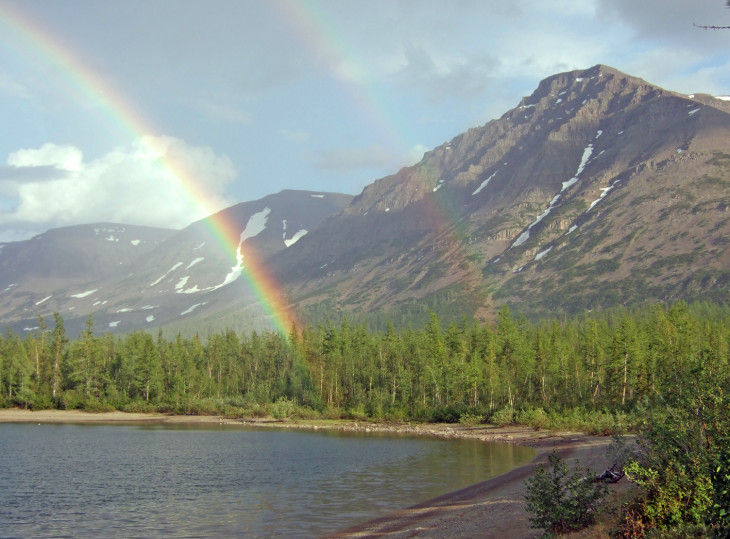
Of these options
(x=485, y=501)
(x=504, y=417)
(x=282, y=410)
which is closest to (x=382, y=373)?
(x=282, y=410)

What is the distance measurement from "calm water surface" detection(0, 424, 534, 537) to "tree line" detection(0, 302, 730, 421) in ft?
86.0

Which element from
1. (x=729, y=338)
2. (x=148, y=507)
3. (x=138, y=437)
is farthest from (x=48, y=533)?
(x=729, y=338)

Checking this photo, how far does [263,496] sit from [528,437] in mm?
42219

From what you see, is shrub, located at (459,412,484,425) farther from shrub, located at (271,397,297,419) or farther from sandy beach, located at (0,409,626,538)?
shrub, located at (271,397,297,419)

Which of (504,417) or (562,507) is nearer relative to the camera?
(562,507)

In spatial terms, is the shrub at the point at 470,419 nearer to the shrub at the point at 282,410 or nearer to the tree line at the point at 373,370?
the tree line at the point at 373,370

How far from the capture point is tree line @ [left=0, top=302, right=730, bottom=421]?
93125 millimetres

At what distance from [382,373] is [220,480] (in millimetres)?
71065

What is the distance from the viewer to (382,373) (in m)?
117

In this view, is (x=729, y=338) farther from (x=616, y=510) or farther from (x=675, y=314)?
(x=616, y=510)

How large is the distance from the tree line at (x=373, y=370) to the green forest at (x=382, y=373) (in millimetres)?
270

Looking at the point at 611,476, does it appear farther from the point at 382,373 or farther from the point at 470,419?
the point at 382,373

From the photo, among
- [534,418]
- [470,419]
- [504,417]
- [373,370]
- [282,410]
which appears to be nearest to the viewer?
[534,418]

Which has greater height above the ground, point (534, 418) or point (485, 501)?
point (534, 418)
